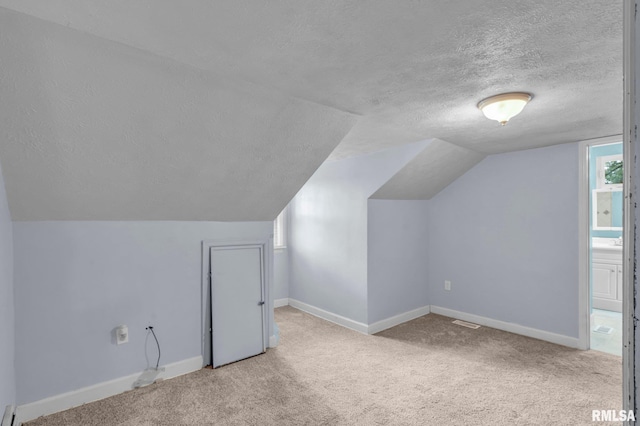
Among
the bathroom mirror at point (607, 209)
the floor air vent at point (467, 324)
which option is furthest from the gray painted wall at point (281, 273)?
the bathroom mirror at point (607, 209)

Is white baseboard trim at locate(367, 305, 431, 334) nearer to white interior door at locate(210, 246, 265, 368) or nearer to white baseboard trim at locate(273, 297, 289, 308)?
white interior door at locate(210, 246, 265, 368)

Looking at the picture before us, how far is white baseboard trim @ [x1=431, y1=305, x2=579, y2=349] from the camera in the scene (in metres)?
3.67

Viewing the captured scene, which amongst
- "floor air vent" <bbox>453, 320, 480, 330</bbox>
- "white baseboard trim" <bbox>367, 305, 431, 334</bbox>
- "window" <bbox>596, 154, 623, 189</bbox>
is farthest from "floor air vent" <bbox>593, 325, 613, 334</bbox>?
"window" <bbox>596, 154, 623, 189</bbox>

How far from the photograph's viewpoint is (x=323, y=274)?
4711mm

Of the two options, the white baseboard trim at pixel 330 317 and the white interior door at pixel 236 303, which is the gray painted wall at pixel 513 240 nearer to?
the white baseboard trim at pixel 330 317

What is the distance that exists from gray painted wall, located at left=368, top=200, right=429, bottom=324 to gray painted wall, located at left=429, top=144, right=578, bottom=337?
208 mm

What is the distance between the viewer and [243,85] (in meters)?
2.02

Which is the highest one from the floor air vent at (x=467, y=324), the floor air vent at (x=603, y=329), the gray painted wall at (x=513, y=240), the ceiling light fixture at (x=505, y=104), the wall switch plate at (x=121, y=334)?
the ceiling light fixture at (x=505, y=104)

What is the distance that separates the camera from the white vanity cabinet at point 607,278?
15.3 feet

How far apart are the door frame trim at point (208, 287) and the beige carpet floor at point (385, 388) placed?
0.21 metres

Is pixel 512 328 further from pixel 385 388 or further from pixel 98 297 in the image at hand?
pixel 98 297

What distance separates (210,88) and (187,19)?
61cm
